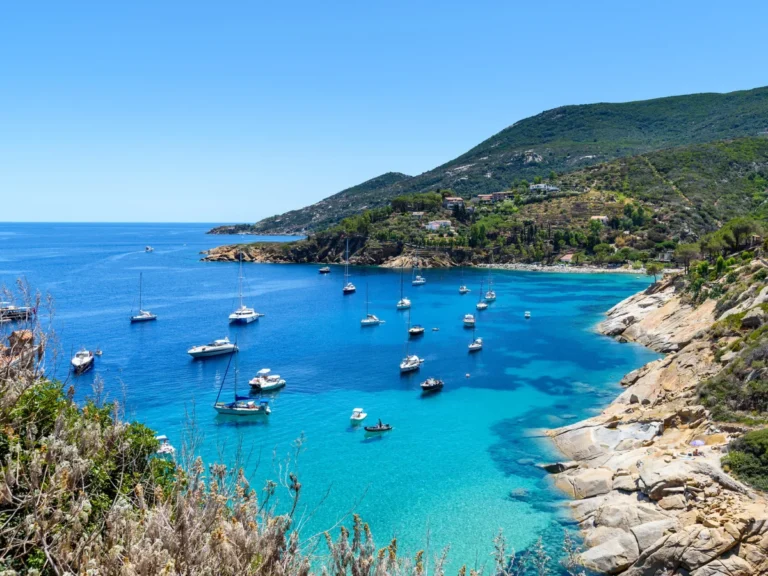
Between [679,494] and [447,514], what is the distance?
10.1 meters

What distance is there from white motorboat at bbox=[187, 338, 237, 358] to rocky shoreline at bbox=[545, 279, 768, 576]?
3506cm

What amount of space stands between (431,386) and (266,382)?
1374 cm

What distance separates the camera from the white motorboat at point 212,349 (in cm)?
5462

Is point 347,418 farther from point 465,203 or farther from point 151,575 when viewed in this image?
point 465,203

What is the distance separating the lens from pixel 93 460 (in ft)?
37.5

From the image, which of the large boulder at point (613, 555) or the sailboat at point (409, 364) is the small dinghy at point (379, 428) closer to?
the sailboat at point (409, 364)

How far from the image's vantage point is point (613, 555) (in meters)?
20.1

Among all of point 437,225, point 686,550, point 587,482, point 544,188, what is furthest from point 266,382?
point 544,188

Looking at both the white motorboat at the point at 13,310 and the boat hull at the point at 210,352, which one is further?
the boat hull at the point at 210,352

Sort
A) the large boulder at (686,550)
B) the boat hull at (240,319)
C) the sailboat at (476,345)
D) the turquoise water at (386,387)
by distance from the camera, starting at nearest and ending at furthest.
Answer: the large boulder at (686,550), the turquoise water at (386,387), the sailboat at (476,345), the boat hull at (240,319)

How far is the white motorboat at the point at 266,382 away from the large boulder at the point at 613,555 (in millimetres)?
29012

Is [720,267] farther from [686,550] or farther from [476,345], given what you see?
[686,550]

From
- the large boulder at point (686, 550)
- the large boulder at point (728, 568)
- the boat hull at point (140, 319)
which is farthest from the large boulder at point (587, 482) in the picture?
the boat hull at point (140, 319)

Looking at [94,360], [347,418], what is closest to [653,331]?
[347,418]
